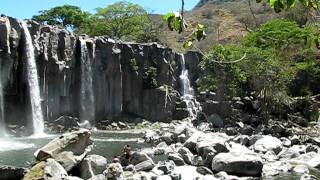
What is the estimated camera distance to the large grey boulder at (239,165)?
22.0 metres

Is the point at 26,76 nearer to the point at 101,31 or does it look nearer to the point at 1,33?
the point at 1,33

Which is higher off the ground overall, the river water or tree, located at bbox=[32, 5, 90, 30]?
tree, located at bbox=[32, 5, 90, 30]

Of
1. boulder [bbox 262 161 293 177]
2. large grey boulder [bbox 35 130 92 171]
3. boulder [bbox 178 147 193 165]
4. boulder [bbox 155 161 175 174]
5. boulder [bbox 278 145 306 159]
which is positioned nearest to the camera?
→ large grey boulder [bbox 35 130 92 171]

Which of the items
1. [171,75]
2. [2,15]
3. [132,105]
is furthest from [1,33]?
[171,75]

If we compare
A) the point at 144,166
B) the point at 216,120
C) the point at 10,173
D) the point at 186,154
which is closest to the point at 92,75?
the point at 216,120

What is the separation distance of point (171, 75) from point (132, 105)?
597cm

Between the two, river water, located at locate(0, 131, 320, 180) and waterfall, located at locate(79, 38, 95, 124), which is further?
waterfall, located at locate(79, 38, 95, 124)

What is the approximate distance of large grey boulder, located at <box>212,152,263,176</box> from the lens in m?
22.0

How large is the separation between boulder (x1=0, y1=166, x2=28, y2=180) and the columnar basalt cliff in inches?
830

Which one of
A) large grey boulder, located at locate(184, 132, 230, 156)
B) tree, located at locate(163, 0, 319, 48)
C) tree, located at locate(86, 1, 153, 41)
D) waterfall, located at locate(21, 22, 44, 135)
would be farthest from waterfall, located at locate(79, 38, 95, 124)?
tree, located at locate(163, 0, 319, 48)

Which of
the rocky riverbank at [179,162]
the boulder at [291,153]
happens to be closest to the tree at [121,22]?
the rocky riverbank at [179,162]

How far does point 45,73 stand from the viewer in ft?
139

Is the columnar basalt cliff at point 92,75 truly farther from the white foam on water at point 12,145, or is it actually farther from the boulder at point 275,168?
the boulder at point 275,168

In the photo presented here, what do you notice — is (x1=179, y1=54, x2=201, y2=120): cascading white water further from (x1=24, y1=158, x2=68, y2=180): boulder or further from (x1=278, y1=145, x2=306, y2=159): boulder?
(x1=24, y1=158, x2=68, y2=180): boulder
